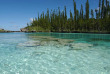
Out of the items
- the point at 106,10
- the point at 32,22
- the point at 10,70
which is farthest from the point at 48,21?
the point at 10,70

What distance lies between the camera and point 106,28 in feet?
119

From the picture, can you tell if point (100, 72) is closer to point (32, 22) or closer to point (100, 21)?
point (100, 21)

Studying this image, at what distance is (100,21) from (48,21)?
3749 centimetres

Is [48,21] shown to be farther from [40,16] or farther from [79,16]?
[79,16]

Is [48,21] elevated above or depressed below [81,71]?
above

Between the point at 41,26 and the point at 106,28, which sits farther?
the point at 41,26

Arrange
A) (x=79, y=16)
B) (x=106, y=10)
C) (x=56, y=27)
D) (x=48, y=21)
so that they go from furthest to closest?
(x=48, y=21) < (x=56, y=27) < (x=79, y=16) < (x=106, y=10)

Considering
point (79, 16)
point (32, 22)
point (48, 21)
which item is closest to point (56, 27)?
point (48, 21)

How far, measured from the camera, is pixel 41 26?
71.8 meters

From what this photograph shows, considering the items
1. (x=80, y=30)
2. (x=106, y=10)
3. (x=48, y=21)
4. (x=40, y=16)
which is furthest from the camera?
(x=40, y=16)

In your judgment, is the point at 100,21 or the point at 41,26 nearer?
the point at 100,21

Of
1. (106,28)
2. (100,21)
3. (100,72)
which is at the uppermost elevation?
(100,21)

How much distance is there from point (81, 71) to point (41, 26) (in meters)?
68.8

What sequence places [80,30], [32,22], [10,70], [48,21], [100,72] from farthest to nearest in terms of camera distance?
[32,22], [48,21], [80,30], [10,70], [100,72]
